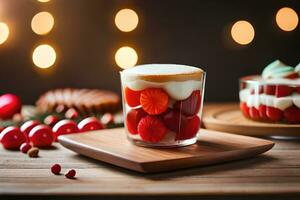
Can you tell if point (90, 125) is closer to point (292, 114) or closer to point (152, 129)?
point (152, 129)

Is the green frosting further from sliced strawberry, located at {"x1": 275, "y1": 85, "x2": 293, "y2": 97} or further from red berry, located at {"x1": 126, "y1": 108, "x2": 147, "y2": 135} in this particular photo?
red berry, located at {"x1": 126, "y1": 108, "x2": 147, "y2": 135}

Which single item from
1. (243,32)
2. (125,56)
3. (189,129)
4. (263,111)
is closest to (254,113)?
(263,111)

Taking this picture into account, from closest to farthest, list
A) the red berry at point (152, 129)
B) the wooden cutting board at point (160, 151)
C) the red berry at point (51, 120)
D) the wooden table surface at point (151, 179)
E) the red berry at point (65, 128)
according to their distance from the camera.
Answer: the wooden table surface at point (151, 179)
the wooden cutting board at point (160, 151)
the red berry at point (152, 129)
the red berry at point (65, 128)
the red berry at point (51, 120)

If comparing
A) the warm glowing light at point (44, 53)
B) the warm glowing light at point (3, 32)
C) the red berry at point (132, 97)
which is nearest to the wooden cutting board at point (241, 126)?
the red berry at point (132, 97)

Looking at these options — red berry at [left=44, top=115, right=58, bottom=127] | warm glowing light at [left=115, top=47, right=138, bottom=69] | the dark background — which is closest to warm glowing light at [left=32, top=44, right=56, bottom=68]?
the dark background

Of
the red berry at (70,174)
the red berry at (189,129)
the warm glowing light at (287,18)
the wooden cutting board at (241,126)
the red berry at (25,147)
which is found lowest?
the wooden cutting board at (241,126)

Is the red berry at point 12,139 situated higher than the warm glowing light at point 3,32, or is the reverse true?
the warm glowing light at point 3,32

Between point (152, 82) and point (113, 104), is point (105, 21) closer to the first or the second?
point (113, 104)

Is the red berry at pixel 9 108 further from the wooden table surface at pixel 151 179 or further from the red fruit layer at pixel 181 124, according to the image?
the red fruit layer at pixel 181 124

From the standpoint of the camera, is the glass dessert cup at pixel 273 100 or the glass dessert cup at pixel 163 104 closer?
the glass dessert cup at pixel 163 104
